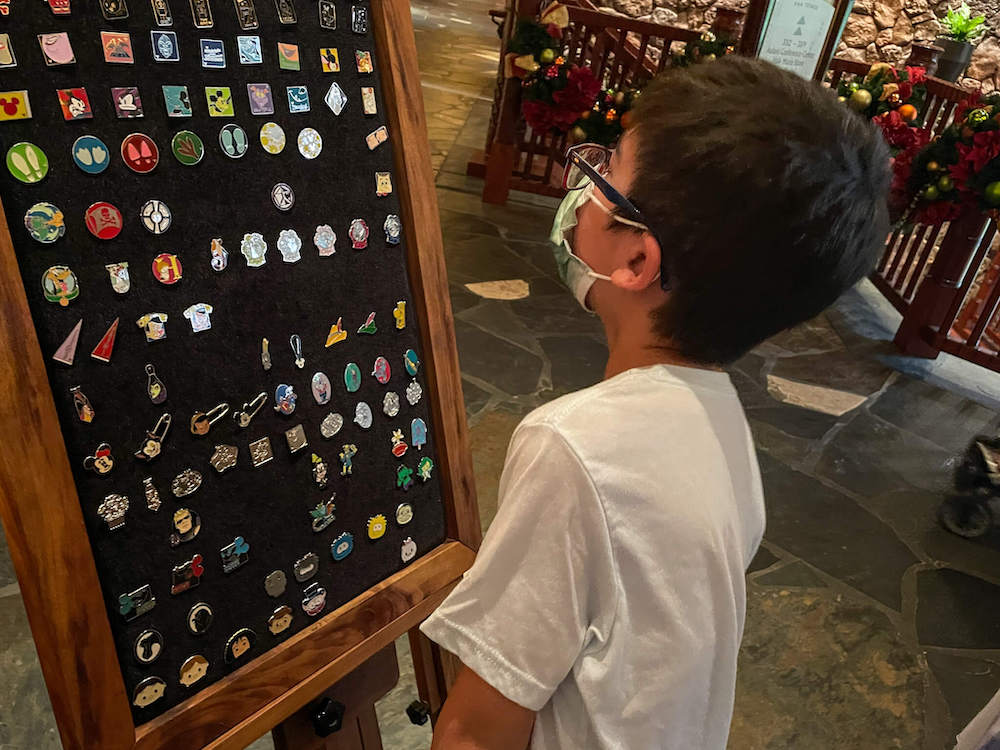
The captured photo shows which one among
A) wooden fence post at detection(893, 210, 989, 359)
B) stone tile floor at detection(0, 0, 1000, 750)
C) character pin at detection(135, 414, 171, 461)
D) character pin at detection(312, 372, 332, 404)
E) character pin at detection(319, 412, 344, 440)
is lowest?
stone tile floor at detection(0, 0, 1000, 750)

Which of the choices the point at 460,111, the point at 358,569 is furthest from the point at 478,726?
the point at 460,111

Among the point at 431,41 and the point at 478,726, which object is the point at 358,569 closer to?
the point at 478,726

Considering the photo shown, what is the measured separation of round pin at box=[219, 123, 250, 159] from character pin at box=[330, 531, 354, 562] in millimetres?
487

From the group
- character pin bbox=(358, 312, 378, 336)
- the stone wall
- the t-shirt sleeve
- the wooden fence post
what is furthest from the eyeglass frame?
the stone wall

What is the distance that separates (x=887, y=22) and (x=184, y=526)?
11731mm

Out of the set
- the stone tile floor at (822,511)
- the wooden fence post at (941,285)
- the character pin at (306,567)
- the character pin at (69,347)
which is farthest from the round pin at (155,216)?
the wooden fence post at (941,285)

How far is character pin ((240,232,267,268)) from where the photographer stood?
832 mm

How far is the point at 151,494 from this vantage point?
79 cm

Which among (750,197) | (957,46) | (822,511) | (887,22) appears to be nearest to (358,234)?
(750,197)

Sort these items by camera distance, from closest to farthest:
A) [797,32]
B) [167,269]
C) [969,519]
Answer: [167,269] → [969,519] → [797,32]

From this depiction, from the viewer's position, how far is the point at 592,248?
941mm

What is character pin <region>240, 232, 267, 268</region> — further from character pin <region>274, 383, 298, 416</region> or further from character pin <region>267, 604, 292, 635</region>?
character pin <region>267, 604, 292, 635</region>

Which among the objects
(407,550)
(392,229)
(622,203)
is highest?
(622,203)

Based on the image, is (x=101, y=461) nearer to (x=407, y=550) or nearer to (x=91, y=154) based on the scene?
(x=91, y=154)
